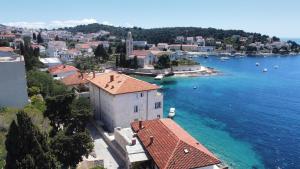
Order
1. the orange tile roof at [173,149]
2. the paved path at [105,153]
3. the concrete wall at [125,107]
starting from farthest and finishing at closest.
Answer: the concrete wall at [125,107] < the paved path at [105,153] < the orange tile roof at [173,149]

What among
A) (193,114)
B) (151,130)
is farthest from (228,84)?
(151,130)

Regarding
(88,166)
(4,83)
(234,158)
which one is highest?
(4,83)

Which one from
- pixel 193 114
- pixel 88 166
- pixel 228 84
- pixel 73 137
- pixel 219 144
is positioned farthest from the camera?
pixel 228 84

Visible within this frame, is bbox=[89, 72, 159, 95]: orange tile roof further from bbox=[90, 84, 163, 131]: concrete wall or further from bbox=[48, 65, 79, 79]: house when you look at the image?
bbox=[48, 65, 79, 79]: house

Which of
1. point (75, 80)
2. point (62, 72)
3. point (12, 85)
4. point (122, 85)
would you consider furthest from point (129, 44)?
point (12, 85)

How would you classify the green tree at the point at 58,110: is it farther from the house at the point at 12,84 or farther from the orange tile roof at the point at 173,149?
the orange tile roof at the point at 173,149

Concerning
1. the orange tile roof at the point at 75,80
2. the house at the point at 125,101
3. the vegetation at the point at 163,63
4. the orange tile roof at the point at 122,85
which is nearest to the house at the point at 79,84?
the orange tile roof at the point at 75,80

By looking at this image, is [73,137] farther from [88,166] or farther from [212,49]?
[212,49]

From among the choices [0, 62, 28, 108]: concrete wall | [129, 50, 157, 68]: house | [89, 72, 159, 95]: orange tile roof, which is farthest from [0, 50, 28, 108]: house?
[129, 50, 157, 68]: house
